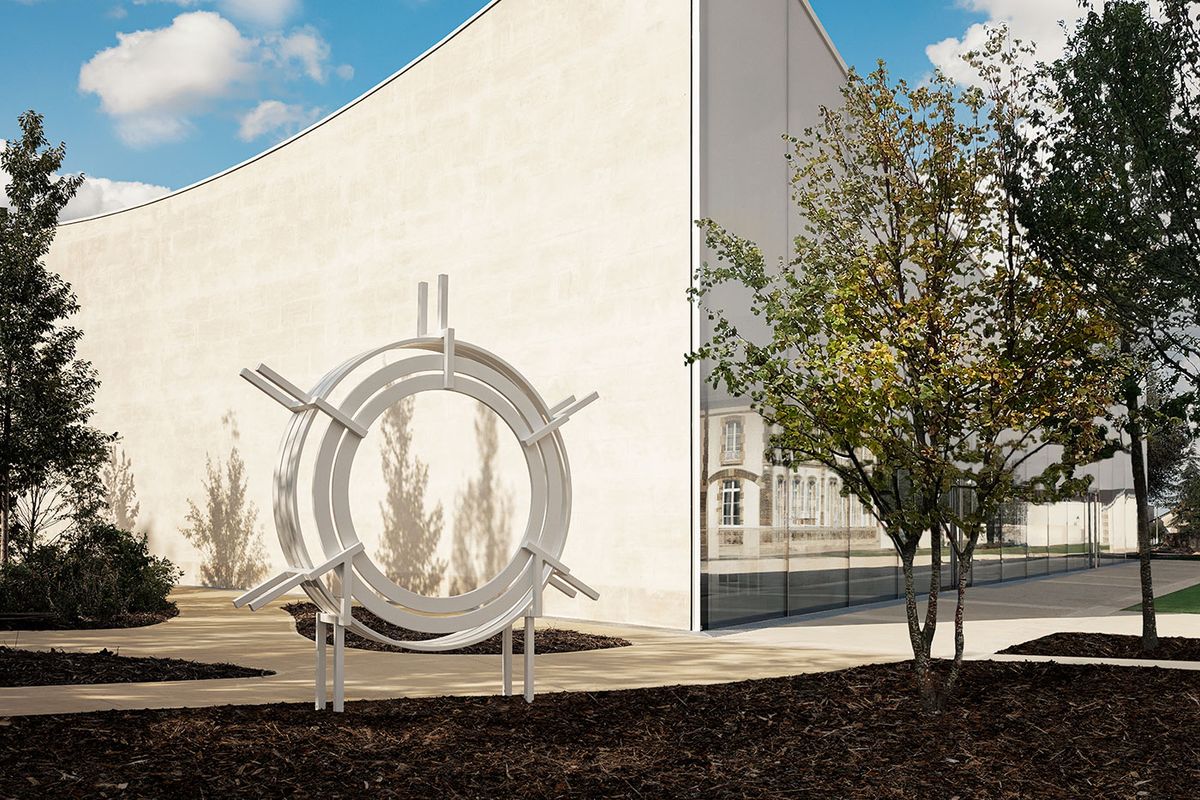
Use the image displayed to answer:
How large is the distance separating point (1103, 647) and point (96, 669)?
943cm

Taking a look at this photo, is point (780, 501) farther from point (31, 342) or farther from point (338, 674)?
point (31, 342)

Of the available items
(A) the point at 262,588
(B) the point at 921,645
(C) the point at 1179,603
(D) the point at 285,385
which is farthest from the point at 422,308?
(C) the point at 1179,603

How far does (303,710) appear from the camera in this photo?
7.25 meters

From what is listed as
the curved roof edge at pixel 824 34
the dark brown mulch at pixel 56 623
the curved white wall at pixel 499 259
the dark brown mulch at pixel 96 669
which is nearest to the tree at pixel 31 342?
the dark brown mulch at pixel 56 623

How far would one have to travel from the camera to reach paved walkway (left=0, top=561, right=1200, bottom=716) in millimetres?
8086

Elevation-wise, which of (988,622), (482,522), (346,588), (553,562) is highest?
(482,522)

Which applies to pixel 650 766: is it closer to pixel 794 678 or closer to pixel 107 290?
pixel 794 678

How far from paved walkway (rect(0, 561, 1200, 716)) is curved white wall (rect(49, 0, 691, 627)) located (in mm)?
2106

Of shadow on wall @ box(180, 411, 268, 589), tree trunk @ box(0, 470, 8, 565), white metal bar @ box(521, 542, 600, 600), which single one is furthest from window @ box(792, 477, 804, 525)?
tree trunk @ box(0, 470, 8, 565)

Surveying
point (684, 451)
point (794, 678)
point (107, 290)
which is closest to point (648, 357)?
point (684, 451)

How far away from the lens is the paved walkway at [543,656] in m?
8.09

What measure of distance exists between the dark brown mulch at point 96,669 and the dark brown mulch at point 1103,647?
7.38 m

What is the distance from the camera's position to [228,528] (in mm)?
21516

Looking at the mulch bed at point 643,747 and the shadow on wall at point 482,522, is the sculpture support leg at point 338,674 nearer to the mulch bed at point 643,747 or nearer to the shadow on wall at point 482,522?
the mulch bed at point 643,747
